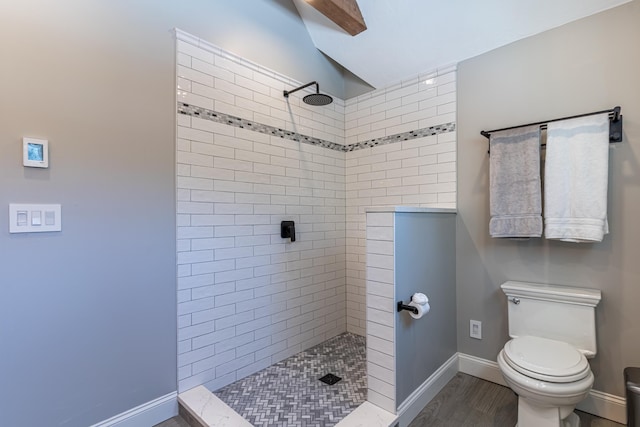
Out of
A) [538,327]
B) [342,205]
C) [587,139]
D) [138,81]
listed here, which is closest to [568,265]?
[538,327]

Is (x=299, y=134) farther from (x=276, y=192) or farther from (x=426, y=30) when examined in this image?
(x=426, y=30)

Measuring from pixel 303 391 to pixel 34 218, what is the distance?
1.78 metres

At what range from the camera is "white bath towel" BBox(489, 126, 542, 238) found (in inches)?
75.1

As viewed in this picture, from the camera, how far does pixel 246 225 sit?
226cm

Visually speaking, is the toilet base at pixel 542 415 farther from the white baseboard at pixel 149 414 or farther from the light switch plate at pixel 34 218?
the light switch plate at pixel 34 218

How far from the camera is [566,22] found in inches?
76.4

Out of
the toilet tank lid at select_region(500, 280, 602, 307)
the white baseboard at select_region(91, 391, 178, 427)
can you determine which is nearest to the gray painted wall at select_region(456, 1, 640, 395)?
the toilet tank lid at select_region(500, 280, 602, 307)

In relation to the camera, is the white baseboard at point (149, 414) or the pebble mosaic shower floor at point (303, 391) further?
the pebble mosaic shower floor at point (303, 391)

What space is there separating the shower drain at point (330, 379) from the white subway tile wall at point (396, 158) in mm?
783

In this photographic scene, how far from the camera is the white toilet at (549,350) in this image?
1.46 metres

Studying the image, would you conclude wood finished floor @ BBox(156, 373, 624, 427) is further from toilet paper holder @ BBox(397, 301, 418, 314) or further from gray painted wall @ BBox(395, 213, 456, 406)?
toilet paper holder @ BBox(397, 301, 418, 314)

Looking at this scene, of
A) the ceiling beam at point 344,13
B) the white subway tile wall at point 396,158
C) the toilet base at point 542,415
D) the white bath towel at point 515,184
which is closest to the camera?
the toilet base at point 542,415

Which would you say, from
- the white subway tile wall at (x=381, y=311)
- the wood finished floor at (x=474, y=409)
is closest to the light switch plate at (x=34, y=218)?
the white subway tile wall at (x=381, y=311)

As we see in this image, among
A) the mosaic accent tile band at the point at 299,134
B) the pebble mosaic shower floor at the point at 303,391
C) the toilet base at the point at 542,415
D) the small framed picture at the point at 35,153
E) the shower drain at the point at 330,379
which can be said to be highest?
the mosaic accent tile band at the point at 299,134
